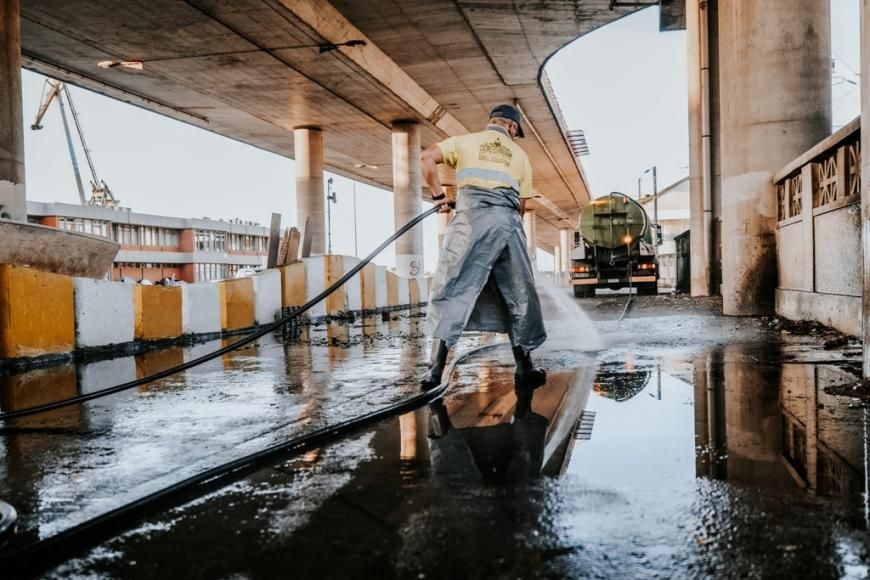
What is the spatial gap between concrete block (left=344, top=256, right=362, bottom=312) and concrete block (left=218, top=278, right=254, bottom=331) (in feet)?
15.1

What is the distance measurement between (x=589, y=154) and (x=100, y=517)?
48.3m

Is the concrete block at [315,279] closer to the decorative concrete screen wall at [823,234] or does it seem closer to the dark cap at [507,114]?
the decorative concrete screen wall at [823,234]

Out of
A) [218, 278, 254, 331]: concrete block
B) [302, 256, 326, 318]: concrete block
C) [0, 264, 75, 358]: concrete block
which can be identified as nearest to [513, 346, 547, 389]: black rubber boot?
[0, 264, 75, 358]: concrete block

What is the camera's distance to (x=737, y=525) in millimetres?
2246

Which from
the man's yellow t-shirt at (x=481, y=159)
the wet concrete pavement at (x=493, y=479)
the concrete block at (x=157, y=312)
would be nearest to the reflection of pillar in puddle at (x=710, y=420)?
the wet concrete pavement at (x=493, y=479)

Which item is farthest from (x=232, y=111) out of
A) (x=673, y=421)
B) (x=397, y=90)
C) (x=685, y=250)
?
(x=673, y=421)

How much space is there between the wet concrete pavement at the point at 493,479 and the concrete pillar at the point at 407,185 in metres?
29.6

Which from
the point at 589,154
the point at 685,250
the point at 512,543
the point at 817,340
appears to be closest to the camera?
the point at 512,543

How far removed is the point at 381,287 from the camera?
2000 centimetres

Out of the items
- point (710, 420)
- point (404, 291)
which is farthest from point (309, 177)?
point (710, 420)

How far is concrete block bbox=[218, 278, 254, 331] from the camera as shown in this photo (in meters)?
11.9

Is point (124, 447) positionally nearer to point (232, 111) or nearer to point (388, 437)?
point (388, 437)

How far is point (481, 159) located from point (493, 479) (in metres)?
3.10

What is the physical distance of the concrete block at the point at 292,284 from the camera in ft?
46.2
